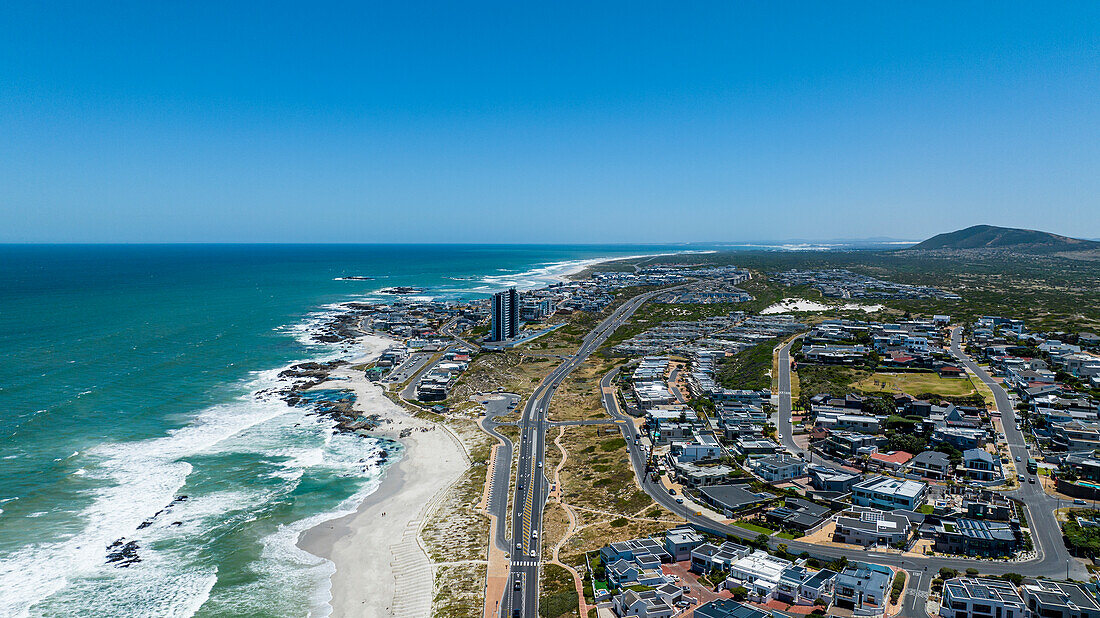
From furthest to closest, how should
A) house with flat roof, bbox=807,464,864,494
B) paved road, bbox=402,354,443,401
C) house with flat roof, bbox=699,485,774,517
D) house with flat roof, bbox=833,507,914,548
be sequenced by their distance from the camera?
paved road, bbox=402,354,443,401 → house with flat roof, bbox=807,464,864,494 → house with flat roof, bbox=699,485,774,517 → house with flat roof, bbox=833,507,914,548

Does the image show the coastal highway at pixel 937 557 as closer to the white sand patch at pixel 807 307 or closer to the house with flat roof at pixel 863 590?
the house with flat roof at pixel 863 590

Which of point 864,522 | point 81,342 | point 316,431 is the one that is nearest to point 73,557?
point 316,431

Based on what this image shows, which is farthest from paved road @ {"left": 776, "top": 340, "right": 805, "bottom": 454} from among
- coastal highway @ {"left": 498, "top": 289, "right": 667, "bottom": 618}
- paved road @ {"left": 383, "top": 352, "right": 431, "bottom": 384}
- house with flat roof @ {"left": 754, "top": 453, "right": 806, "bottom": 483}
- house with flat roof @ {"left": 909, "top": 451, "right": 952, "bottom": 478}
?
paved road @ {"left": 383, "top": 352, "right": 431, "bottom": 384}

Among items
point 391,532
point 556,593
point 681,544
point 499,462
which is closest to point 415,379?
point 499,462

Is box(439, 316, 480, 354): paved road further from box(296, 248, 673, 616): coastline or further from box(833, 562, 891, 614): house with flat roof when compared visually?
box(833, 562, 891, 614): house with flat roof

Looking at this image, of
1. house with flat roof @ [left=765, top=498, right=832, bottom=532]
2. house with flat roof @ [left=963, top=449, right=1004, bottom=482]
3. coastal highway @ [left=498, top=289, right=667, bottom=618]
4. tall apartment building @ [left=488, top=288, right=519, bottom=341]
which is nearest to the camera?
coastal highway @ [left=498, top=289, right=667, bottom=618]

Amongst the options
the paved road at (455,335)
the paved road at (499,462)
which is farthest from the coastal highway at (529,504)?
the paved road at (455,335)

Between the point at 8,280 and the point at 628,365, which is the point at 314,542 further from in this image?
the point at 8,280
